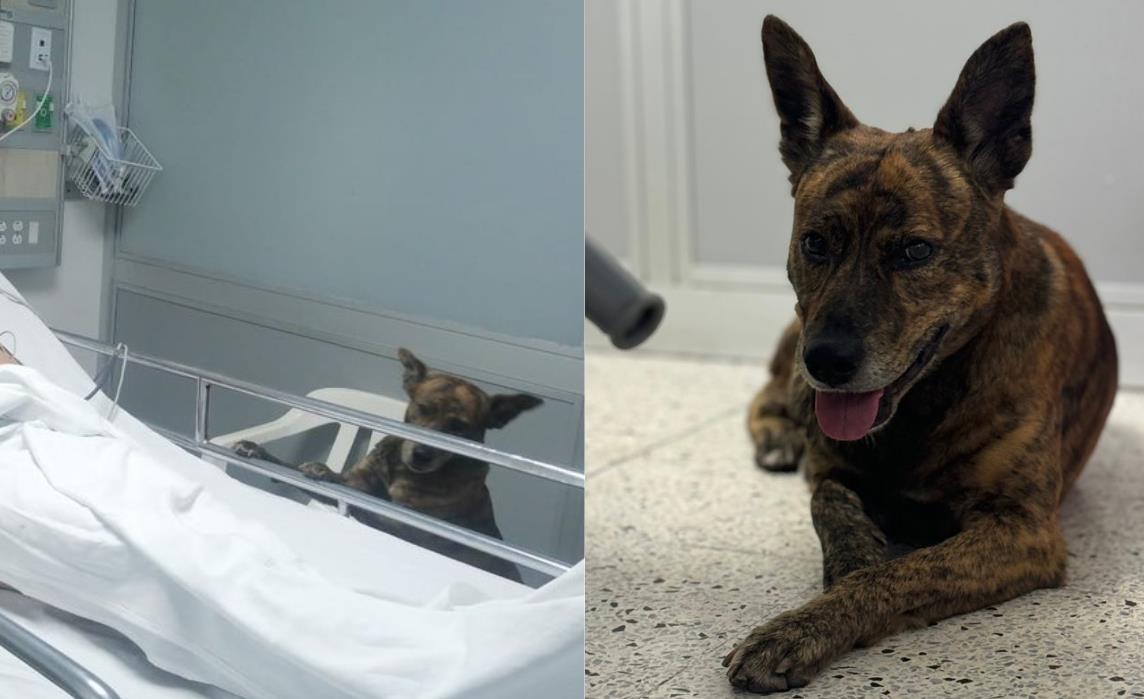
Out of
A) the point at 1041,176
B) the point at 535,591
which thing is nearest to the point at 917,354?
the point at 1041,176

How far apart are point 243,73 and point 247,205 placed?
4.4 inches

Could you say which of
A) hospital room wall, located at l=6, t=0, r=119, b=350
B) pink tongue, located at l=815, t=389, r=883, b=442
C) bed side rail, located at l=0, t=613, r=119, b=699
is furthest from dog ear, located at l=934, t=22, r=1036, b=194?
bed side rail, located at l=0, t=613, r=119, b=699

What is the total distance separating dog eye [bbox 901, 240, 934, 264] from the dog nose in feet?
0.31

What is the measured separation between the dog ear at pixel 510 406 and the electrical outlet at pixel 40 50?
0.48m

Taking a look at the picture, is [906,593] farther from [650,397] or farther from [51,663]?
[650,397]

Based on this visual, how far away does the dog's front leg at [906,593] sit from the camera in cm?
118

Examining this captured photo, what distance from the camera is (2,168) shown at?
962 mm

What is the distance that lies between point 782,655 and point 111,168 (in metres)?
0.79

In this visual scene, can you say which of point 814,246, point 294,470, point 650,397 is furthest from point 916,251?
point 650,397

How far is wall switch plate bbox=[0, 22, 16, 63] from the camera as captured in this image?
95 cm

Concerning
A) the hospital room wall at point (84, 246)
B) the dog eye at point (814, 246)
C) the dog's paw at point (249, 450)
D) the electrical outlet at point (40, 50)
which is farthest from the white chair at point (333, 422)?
the dog eye at point (814, 246)

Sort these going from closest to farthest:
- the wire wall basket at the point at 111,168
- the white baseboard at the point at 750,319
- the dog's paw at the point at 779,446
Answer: the wire wall basket at the point at 111,168, the white baseboard at the point at 750,319, the dog's paw at the point at 779,446

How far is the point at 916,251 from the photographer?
3.72 ft

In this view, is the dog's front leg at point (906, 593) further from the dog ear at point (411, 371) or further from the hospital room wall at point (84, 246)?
the hospital room wall at point (84, 246)
